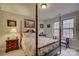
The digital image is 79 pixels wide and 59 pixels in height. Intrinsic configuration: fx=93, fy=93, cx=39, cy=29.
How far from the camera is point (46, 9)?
1842 mm

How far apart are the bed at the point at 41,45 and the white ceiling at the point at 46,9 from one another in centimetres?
44

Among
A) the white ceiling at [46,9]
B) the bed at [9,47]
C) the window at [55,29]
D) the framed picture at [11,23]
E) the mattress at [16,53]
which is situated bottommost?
the mattress at [16,53]

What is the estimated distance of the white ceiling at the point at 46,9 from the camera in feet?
5.94

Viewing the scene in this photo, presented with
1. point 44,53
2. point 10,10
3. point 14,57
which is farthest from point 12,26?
point 44,53

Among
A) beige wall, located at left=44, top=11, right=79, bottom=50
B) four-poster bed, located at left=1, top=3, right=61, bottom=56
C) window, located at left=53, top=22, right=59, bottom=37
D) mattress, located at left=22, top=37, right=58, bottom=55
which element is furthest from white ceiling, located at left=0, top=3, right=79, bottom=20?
mattress, located at left=22, top=37, right=58, bottom=55

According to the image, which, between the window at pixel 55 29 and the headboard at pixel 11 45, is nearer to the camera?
the headboard at pixel 11 45

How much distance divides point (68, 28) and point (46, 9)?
58 cm

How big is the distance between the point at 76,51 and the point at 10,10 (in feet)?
4.96

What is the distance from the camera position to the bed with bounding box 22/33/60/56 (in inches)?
72.1

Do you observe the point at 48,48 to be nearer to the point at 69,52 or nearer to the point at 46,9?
the point at 69,52

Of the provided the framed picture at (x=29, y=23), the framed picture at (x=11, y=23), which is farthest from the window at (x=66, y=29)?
the framed picture at (x=11, y=23)

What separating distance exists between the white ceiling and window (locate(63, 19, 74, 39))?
19 centimetres

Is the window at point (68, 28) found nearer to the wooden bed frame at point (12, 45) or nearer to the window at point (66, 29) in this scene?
the window at point (66, 29)

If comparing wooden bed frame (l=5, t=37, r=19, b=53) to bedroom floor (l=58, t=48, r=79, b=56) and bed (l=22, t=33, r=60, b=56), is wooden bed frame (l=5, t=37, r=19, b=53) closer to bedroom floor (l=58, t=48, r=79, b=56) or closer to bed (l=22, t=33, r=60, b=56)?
bed (l=22, t=33, r=60, b=56)
